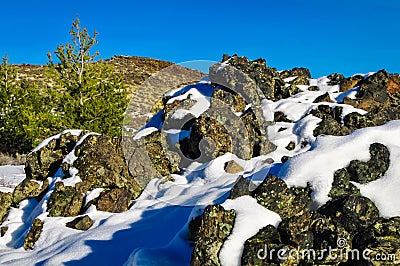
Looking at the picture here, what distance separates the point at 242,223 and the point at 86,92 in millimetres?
19838

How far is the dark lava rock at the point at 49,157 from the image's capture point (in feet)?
44.0

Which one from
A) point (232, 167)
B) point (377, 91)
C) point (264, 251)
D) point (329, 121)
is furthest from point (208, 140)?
point (377, 91)

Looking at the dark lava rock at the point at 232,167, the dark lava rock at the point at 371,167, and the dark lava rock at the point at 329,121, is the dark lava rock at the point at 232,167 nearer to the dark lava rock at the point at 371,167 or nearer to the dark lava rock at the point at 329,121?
the dark lava rock at the point at 329,121

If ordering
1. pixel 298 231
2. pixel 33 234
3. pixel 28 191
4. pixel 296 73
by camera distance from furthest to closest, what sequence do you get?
pixel 296 73, pixel 28 191, pixel 33 234, pixel 298 231

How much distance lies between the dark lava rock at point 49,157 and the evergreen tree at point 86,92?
9.39 m

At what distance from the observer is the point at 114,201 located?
34.8 feet

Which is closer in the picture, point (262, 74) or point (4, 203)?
point (4, 203)

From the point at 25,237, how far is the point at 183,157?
503 centimetres

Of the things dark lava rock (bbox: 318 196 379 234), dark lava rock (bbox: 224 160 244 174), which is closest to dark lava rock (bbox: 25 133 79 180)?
dark lava rock (bbox: 224 160 244 174)

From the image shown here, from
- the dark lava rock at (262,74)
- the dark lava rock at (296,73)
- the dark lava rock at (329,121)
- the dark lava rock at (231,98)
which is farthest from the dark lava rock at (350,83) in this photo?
the dark lava rock at (231,98)

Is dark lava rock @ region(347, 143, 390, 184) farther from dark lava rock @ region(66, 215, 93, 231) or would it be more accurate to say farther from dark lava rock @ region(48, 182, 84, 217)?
dark lava rock @ region(48, 182, 84, 217)

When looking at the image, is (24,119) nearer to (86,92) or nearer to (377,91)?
(86,92)

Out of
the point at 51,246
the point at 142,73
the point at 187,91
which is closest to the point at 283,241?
the point at 51,246

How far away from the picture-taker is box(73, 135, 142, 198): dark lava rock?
1165 centimetres
